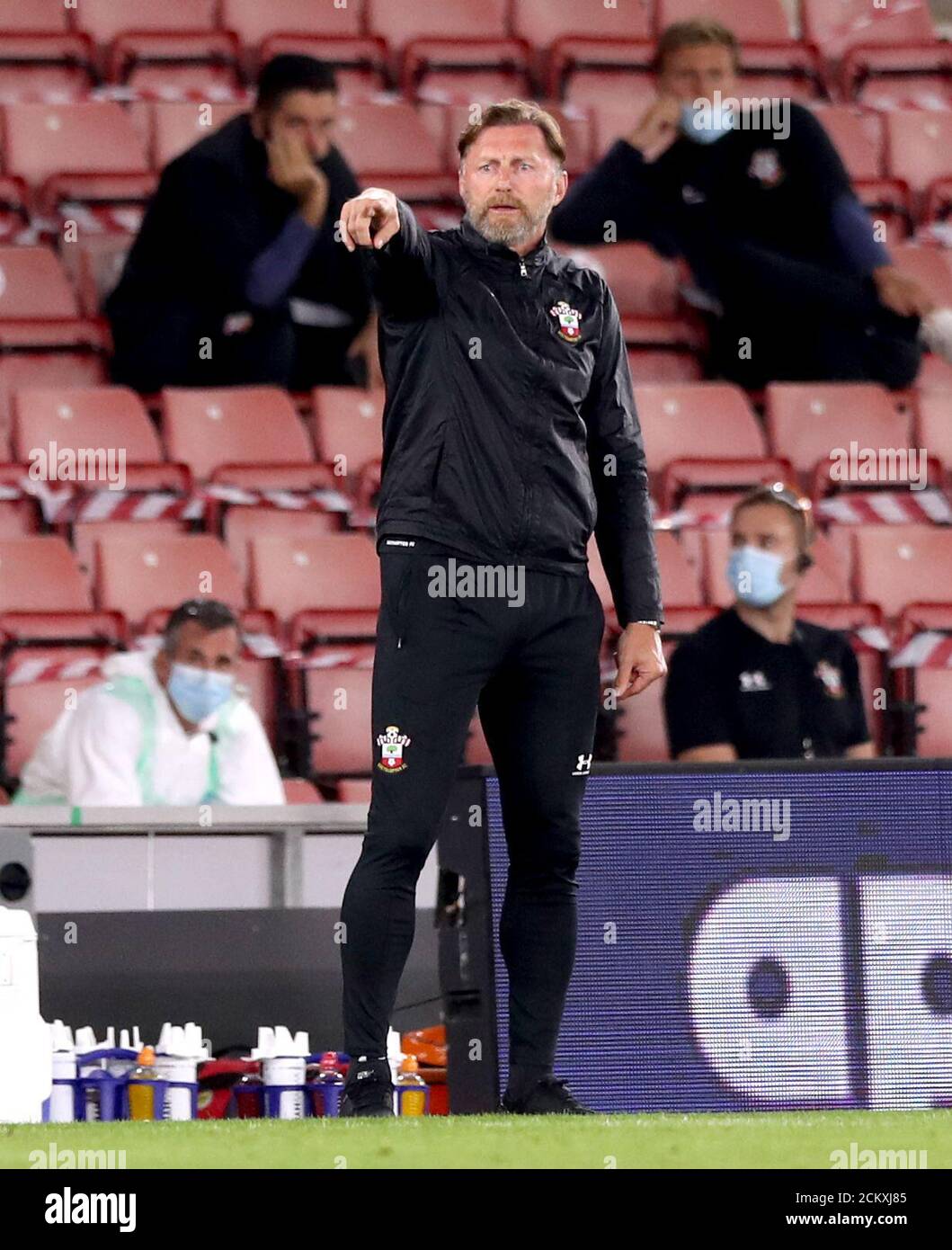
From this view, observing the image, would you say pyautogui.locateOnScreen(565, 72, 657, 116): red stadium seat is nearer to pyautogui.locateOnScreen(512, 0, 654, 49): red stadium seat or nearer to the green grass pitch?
pyautogui.locateOnScreen(512, 0, 654, 49): red stadium seat

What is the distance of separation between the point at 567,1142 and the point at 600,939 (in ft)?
4.43

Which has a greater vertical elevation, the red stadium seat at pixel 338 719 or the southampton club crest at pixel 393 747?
the red stadium seat at pixel 338 719

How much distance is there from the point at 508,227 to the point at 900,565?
4452 millimetres

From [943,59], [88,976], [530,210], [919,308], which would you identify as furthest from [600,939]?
[943,59]

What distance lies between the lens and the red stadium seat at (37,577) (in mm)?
7078

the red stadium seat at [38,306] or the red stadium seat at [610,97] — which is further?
the red stadium seat at [610,97]

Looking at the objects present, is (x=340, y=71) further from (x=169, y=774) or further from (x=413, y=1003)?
(x=413, y=1003)

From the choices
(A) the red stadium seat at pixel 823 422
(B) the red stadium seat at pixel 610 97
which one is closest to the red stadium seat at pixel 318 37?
(B) the red stadium seat at pixel 610 97

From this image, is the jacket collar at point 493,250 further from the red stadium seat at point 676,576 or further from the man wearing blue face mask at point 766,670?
the red stadium seat at point 676,576

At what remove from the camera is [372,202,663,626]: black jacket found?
139 inches

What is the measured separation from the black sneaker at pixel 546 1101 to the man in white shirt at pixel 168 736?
260cm

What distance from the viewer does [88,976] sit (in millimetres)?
5492

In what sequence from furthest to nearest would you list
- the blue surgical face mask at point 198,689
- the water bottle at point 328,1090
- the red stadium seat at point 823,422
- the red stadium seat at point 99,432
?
the red stadium seat at point 823,422
the red stadium seat at point 99,432
the blue surgical face mask at point 198,689
the water bottle at point 328,1090

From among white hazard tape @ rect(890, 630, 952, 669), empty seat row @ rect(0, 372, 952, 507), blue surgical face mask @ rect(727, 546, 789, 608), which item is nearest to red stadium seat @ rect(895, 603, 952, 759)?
white hazard tape @ rect(890, 630, 952, 669)
